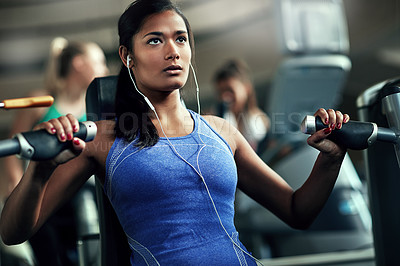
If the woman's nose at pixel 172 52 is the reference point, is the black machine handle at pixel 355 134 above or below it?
below

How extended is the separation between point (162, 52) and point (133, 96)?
16cm

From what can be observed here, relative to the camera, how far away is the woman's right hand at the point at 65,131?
93 cm

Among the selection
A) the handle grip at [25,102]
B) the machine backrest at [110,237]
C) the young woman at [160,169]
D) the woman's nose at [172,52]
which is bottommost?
the machine backrest at [110,237]

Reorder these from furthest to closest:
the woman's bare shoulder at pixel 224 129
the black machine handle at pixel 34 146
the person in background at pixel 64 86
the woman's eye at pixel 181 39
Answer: the person in background at pixel 64 86
the woman's bare shoulder at pixel 224 129
the woman's eye at pixel 181 39
the black machine handle at pixel 34 146

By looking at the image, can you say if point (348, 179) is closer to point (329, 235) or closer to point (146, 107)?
point (329, 235)

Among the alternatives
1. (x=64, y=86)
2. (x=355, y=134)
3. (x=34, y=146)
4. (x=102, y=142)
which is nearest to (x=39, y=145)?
(x=34, y=146)

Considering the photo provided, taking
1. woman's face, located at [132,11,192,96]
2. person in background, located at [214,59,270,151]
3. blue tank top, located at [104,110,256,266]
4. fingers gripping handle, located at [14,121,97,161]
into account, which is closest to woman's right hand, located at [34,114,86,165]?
fingers gripping handle, located at [14,121,97,161]

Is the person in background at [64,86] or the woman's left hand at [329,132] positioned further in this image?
the person in background at [64,86]

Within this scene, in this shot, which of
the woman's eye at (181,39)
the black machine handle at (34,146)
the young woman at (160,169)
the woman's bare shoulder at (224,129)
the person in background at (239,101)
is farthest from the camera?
the person in background at (239,101)

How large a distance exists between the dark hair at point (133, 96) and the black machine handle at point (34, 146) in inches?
10.7

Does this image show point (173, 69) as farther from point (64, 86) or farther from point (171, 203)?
point (64, 86)

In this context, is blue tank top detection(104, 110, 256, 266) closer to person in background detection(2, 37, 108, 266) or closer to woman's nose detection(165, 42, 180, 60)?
woman's nose detection(165, 42, 180, 60)

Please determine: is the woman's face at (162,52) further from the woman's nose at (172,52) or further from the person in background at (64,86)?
the person in background at (64,86)

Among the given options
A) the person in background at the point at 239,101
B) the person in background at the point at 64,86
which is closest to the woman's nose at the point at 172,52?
the person in background at the point at 64,86
